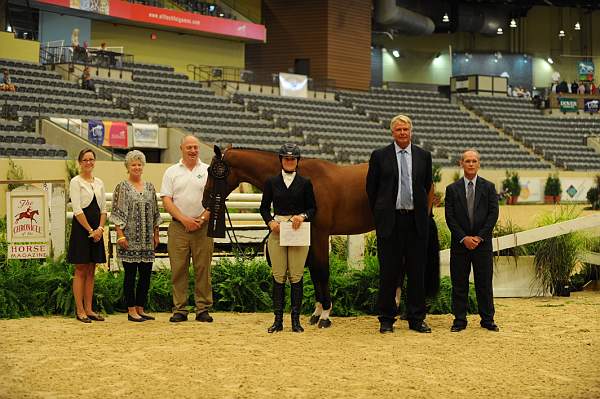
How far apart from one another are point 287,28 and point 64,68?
44.3ft

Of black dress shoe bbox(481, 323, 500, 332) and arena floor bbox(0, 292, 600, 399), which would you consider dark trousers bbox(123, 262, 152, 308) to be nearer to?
arena floor bbox(0, 292, 600, 399)

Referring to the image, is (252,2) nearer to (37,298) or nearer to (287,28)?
(287,28)

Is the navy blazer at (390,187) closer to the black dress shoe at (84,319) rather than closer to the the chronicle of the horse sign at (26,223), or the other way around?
the black dress shoe at (84,319)

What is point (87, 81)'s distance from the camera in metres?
32.8

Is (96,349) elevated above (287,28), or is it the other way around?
(287,28)

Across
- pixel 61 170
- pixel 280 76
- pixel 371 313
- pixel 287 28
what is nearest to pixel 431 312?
pixel 371 313

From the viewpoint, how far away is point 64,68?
33.6 m

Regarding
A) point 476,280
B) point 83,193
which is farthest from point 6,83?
point 476,280

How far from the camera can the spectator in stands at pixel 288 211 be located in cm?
859

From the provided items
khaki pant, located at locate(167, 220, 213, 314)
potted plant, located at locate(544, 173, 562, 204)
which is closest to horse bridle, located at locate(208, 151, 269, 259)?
khaki pant, located at locate(167, 220, 213, 314)

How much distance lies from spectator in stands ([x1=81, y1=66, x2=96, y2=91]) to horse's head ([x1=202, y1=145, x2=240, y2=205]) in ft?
79.9

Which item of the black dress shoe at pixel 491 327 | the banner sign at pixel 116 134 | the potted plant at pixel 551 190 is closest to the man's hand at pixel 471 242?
the black dress shoe at pixel 491 327

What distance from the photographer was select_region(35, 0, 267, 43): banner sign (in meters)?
35.1

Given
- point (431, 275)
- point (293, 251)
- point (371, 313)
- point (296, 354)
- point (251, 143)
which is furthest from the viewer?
point (251, 143)
